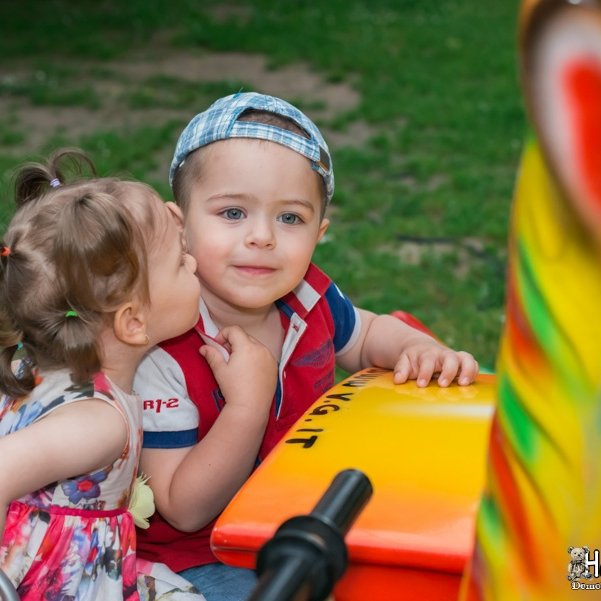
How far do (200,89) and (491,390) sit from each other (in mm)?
5884

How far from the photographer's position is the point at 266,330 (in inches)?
76.6

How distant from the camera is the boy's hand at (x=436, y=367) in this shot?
1763 millimetres

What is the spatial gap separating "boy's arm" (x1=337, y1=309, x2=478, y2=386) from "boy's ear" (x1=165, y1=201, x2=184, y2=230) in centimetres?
47

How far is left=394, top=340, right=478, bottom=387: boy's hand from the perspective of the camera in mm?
1763

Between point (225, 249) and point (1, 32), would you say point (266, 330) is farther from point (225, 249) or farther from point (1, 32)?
point (1, 32)

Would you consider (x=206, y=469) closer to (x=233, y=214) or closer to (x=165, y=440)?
(x=165, y=440)

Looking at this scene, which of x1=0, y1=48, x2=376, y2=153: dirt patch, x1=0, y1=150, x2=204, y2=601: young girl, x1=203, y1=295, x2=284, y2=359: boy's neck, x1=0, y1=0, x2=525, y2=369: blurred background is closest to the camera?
x1=0, y1=150, x2=204, y2=601: young girl

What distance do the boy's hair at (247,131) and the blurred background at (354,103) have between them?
40.9 inches

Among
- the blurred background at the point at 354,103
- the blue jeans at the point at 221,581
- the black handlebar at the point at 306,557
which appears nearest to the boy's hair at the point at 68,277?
the blue jeans at the point at 221,581

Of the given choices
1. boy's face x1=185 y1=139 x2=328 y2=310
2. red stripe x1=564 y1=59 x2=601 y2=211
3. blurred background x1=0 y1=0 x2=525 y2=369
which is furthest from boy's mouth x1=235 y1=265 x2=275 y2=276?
blurred background x1=0 y1=0 x2=525 y2=369

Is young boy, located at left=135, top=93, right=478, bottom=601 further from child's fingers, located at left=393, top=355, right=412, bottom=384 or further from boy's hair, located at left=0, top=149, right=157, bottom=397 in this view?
boy's hair, located at left=0, top=149, right=157, bottom=397

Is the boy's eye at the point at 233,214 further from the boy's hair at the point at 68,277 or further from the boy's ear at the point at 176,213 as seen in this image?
the boy's hair at the point at 68,277

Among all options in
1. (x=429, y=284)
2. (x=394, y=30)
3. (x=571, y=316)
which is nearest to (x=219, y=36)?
(x=394, y=30)

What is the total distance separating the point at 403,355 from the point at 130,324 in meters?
0.57
